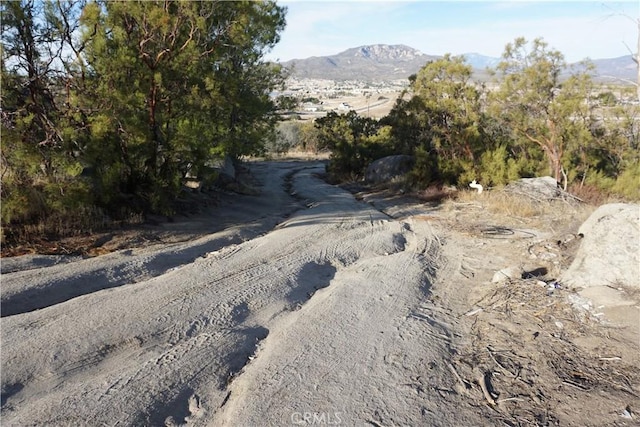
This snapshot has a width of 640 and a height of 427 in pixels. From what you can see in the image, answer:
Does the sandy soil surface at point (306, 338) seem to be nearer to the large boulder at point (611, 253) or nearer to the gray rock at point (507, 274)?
the gray rock at point (507, 274)

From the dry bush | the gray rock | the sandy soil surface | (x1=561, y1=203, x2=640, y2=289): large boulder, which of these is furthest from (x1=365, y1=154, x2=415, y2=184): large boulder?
(x1=561, y1=203, x2=640, y2=289): large boulder

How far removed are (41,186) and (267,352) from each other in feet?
20.4

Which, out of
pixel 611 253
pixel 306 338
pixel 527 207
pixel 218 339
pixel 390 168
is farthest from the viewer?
pixel 390 168

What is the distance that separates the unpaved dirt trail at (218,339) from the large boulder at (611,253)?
2167 millimetres

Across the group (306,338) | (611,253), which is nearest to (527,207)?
(611,253)

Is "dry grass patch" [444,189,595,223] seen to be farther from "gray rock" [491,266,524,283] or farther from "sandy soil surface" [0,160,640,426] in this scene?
"gray rock" [491,266,524,283]

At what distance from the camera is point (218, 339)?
4.97 m

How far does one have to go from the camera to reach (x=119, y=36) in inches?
380

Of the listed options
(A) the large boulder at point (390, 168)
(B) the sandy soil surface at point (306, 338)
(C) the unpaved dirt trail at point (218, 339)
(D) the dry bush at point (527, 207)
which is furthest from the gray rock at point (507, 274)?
(A) the large boulder at point (390, 168)

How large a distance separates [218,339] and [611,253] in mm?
5287

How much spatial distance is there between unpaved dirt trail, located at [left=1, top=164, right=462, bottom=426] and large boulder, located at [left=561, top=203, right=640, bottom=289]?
217 centimetres

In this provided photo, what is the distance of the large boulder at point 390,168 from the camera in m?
19.3

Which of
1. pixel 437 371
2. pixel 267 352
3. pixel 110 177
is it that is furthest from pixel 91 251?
pixel 437 371

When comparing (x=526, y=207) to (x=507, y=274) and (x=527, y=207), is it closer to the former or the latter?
(x=527, y=207)
